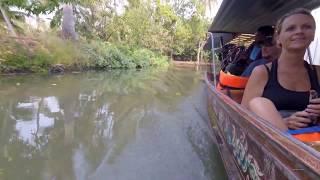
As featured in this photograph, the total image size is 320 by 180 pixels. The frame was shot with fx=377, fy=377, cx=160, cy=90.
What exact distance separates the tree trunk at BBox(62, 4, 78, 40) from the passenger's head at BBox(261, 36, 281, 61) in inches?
750

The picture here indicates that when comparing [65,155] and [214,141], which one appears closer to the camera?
[65,155]

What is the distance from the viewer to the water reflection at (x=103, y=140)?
12.9 ft

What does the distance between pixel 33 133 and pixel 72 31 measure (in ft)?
57.5

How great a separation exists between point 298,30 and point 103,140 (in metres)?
3.33

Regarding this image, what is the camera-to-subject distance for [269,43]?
3.91 m

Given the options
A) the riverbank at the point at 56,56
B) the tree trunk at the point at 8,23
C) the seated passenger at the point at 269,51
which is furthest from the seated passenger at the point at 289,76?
the tree trunk at the point at 8,23

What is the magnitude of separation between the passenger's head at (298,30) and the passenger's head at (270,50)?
123 cm

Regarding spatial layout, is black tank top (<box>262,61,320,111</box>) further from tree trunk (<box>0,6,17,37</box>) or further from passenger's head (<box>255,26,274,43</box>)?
tree trunk (<box>0,6,17,37</box>)

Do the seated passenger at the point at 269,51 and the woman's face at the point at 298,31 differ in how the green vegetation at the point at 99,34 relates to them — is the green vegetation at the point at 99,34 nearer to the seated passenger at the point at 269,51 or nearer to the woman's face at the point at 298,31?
the seated passenger at the point at 269,51

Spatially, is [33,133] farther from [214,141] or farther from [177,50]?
[177,50]

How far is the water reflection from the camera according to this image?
393 cm

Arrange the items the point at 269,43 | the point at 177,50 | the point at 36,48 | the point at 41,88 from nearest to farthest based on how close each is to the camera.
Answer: the point at 269,43 → the point at 41,88 → the point at 36,48 → the point at 177,50

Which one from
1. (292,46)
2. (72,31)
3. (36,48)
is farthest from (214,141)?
(72,31)

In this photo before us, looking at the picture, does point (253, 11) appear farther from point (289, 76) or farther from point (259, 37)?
point (289, 76)
